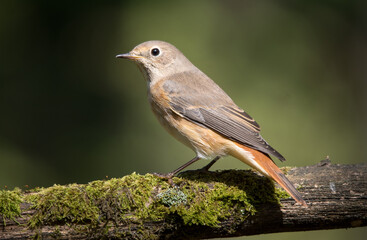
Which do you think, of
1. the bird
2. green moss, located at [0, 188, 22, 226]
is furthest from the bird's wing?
green moss, located at [0, 188, 22, 226]

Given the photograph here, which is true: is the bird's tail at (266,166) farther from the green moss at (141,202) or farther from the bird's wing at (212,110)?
the green moss at (141,202)

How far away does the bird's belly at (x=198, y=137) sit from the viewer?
4562 millimetres

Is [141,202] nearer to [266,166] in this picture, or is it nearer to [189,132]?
[189,132]

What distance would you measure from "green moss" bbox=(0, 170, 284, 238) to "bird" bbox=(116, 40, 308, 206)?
0.23 meters

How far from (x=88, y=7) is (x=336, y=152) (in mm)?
5968

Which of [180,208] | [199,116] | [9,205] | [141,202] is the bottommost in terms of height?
[180,208]

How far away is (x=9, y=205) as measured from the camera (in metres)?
3.66

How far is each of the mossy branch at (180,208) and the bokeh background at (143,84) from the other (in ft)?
11.8

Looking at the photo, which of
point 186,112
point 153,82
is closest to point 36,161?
point 153,82

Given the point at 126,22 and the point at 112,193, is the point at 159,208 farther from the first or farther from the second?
the point at 126,22

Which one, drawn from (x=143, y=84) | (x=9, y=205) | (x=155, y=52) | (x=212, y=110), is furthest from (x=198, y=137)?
(x=143, y=84)

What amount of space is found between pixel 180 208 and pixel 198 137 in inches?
38.6

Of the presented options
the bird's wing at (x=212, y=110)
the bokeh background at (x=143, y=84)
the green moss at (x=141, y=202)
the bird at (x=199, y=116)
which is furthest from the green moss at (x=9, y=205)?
the bokeh background at (x=143, y=84)

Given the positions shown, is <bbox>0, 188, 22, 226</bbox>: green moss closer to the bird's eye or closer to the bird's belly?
the bird's belly
